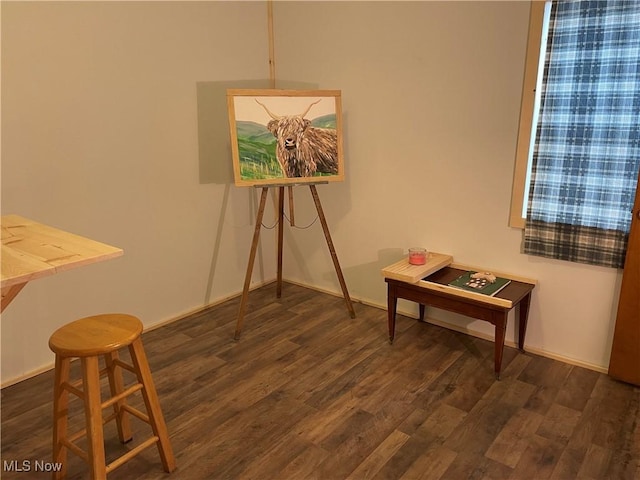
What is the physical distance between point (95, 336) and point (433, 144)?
7.06 feet

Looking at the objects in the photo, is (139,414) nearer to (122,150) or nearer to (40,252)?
(40,252)

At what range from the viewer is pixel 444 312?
10.2 feet

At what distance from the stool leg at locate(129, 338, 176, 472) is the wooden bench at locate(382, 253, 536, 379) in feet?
4.77

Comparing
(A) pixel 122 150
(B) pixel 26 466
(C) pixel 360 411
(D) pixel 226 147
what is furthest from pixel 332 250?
(B) pixel 26 466

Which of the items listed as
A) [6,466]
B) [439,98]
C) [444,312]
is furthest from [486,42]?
[6,466]

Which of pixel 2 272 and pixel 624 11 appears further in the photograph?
pixel 624 11

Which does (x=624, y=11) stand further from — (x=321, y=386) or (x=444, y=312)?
(x=321, y=386)

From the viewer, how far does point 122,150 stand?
9.18 feet

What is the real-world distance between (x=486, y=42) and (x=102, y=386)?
276cm

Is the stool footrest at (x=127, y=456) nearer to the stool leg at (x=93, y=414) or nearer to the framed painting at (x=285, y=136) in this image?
the stool leg at (x=93, y=414)

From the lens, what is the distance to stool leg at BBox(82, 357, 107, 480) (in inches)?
63.6

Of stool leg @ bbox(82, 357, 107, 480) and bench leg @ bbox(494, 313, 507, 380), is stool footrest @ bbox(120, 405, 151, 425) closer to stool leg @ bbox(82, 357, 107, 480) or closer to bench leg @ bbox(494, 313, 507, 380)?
stool leg @ bbox(82, 357, 107, 480)

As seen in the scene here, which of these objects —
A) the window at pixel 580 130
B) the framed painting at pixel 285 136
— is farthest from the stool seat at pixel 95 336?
the window at pixel 580 130

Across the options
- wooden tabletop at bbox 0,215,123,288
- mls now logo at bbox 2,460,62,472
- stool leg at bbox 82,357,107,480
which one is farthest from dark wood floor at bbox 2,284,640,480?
wooden tabletop at bbox 0,215,123,288
